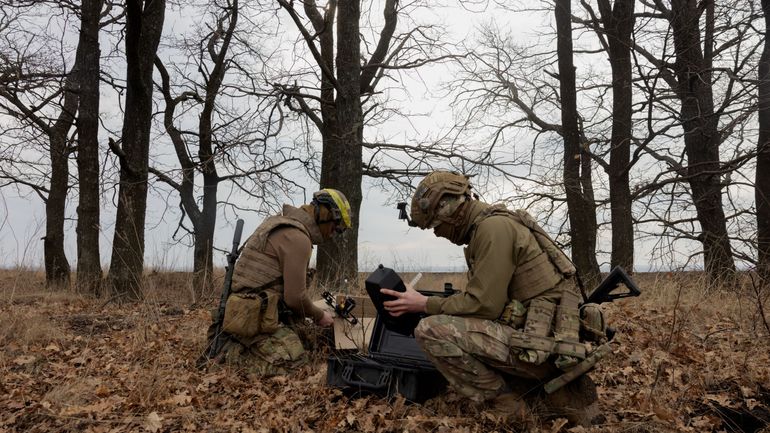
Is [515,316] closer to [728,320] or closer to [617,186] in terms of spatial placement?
[728,320]

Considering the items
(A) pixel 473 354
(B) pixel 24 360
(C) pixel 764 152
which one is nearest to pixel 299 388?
(A) pixel 473 354

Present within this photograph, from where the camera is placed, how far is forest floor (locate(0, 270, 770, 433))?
3.81 meters

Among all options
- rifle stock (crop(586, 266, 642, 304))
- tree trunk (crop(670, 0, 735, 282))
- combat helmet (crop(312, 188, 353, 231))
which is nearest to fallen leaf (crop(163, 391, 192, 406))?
combat helmet (crop(312, 188, 353, 231))

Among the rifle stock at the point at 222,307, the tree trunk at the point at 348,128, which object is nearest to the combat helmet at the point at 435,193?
the rifle stock at the point at 222,307

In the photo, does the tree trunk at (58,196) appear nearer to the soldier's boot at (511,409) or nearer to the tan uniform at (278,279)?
the tan uniform at (278,279)

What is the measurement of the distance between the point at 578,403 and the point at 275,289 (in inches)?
110

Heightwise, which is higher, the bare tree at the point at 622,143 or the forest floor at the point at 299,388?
the bare tree at the point at 622,143

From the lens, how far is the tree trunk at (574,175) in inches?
401

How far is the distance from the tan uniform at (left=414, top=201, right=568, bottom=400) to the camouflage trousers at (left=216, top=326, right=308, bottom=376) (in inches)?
69.7

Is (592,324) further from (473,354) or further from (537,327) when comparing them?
(473,354)

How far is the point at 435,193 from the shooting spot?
393cm

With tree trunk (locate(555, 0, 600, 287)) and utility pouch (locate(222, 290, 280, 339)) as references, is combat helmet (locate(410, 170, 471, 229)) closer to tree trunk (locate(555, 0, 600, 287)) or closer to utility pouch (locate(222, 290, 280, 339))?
utility pouch (locate(222, 290, 280, 339))

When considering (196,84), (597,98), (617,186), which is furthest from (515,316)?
(196,84)

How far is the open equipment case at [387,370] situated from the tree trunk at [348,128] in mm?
4913
